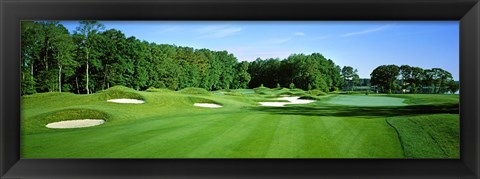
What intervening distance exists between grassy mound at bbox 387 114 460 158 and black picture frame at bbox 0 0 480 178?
0.10 m

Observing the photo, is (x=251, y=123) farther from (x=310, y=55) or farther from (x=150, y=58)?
(x=150, y=58)

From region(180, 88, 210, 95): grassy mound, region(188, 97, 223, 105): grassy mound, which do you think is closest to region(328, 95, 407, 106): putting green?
region(188, 97, 223, 105): grassy mound

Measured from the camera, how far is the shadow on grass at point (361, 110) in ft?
13.3

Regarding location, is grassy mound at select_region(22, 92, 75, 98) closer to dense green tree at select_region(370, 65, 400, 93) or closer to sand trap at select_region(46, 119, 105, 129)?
sand trap at select_region(46, 119, 105, 129)

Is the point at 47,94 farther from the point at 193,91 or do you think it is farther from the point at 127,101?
the point at 193,91

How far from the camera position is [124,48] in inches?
168

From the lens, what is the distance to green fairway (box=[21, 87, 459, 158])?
3.92 m

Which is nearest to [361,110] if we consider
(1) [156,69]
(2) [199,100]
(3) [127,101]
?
(2) [199,100]

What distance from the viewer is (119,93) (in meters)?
4.23

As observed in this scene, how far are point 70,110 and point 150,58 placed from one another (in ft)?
A: 3.77

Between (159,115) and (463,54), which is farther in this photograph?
(159,115)
